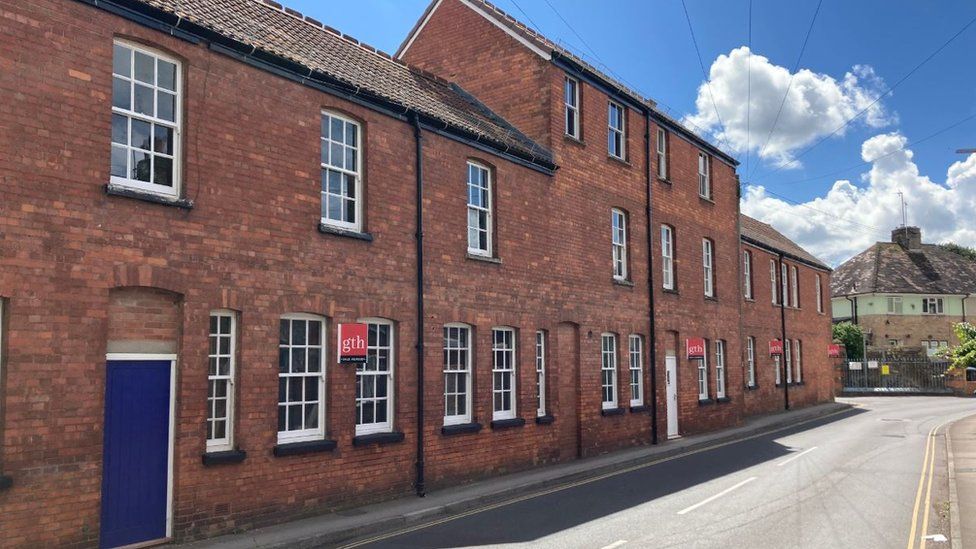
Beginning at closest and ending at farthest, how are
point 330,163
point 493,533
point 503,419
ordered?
point 493,533, point 330,163, point 503,419

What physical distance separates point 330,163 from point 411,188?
67.8 inches

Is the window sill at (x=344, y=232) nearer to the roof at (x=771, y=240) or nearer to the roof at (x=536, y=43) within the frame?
the roof at (x=536, y=43)

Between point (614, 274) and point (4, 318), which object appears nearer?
point (4, 318)

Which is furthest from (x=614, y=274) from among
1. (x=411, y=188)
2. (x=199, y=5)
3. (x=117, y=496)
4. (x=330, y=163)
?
(x=117, y=496)

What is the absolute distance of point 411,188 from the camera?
13.5 m

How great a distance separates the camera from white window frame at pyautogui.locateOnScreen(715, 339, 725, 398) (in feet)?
83.1

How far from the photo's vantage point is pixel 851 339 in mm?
52875

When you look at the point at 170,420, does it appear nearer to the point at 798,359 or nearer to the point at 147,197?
the point at 147,197

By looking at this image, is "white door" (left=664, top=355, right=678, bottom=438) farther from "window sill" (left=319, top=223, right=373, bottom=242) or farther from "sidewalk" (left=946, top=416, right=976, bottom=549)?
"window sill" (left=319, top=223, right=373, bottom=242)

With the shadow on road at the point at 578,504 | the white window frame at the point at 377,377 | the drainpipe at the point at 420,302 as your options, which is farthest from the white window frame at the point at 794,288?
the white window frame at the point at 377,377

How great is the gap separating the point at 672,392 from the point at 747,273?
34.1 feet

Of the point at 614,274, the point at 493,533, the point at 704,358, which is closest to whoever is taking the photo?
the point at 493,533

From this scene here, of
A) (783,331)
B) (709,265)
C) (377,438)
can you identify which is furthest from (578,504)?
(783,331)

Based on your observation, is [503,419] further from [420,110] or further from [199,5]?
[199,5]
